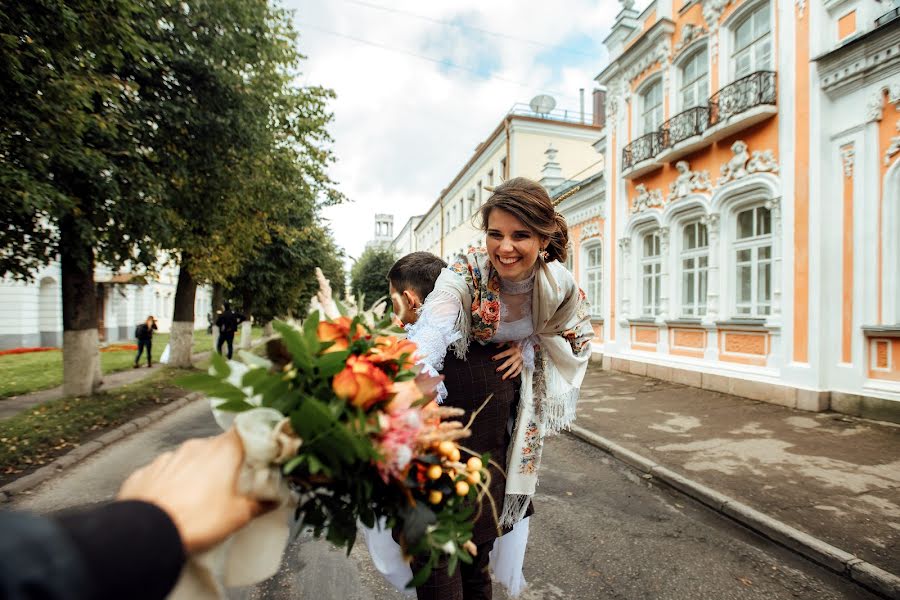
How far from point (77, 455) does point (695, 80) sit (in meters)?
13.2

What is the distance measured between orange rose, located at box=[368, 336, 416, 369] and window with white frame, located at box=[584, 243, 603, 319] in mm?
14808

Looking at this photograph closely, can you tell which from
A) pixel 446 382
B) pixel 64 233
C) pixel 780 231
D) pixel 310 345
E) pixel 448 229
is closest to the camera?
pixel 310 345

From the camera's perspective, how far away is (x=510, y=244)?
1912mm

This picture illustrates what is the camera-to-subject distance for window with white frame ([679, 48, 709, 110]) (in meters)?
10.7

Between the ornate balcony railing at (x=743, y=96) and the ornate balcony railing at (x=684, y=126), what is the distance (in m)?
0.17

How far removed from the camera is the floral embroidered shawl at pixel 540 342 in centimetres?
197

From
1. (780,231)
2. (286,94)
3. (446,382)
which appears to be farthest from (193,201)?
(780,231)

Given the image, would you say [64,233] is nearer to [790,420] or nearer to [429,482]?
[429,482]

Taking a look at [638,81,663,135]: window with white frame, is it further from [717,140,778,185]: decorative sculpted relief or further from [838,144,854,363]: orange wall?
[838,144,854,363]: orange wall

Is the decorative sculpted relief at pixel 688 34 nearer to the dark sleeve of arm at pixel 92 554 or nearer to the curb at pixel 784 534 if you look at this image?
the curb at pixel 784 534

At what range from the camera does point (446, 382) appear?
6.52 feet

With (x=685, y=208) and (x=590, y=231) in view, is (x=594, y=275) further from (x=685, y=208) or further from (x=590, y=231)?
(x=685, y=208)

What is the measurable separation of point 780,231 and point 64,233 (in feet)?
38.2

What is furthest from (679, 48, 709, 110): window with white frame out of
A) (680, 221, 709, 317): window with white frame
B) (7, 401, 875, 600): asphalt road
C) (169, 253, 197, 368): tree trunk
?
(169, 253, 197, 368): tree trunk
